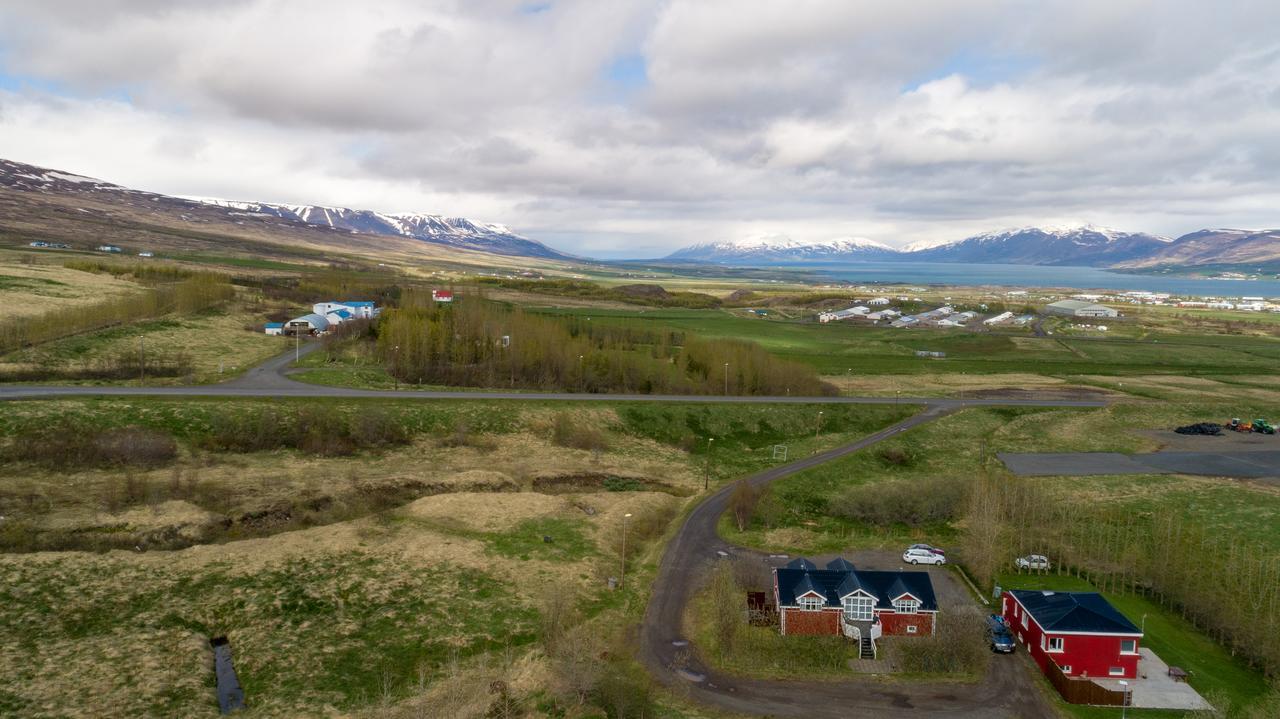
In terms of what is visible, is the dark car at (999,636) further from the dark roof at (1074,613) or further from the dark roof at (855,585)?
the dark roof at (855,585)

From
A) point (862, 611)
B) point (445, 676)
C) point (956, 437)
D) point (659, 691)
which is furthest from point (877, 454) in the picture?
point (445, 676)

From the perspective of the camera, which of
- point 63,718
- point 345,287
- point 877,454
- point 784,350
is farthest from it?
point 345,287

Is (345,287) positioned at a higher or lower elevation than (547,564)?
higher

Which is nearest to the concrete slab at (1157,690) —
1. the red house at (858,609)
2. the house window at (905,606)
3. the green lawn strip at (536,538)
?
the red house at (858,609)

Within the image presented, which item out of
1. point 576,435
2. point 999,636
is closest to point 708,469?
point 576,435

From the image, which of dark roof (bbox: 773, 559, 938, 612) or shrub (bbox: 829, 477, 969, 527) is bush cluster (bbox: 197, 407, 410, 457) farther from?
dark roof (bbox: 773, 559, 938, 612)

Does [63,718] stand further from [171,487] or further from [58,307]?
[58,307]

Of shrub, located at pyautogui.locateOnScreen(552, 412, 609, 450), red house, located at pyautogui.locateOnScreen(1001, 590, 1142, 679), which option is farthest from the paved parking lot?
shrub, located at pyautogui.locateOnScreen(552, 412, 609, 450)

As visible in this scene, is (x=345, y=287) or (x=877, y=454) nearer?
(x=877, y=454)
